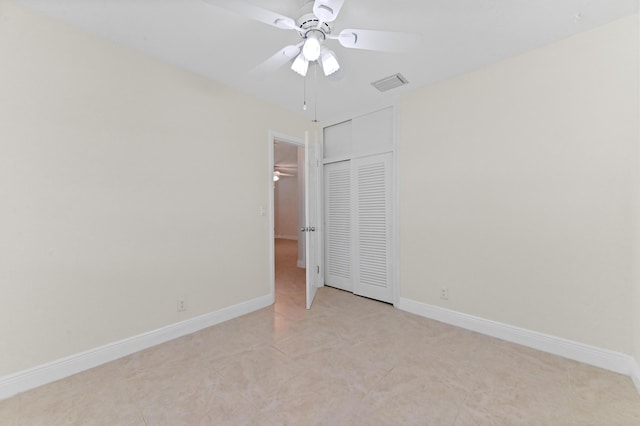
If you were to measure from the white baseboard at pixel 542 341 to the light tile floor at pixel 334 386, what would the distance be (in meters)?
0.08

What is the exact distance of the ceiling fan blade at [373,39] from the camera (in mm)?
1711

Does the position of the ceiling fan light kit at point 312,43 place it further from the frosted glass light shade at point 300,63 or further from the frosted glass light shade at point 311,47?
the frosted glass light shade at point 300,63

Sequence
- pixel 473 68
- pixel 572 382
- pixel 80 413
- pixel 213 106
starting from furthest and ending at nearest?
pixel 213 106 → pixel 473 68 → pixel 572 382 → pixel 80 413

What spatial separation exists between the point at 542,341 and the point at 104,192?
3.81 m

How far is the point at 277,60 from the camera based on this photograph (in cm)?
224

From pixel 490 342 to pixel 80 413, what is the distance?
306 centimetres

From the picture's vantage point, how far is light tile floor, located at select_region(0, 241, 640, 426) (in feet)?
4.94

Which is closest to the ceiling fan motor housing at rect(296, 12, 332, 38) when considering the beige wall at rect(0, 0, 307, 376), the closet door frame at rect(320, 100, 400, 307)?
the beige wall at rect(0, 0, 307, 376)

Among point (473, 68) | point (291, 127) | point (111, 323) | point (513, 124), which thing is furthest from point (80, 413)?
point (473, 68)

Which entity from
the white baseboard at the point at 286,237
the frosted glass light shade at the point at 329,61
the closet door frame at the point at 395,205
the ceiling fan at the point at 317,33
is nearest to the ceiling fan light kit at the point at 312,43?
the ceiling fan at the point at 317,33

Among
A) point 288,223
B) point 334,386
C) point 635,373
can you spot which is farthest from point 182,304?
point 288,223

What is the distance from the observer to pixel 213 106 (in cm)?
274

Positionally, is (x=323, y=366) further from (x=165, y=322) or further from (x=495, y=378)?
(x=165, y=322)

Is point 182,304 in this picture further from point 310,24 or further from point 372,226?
point 310,24
